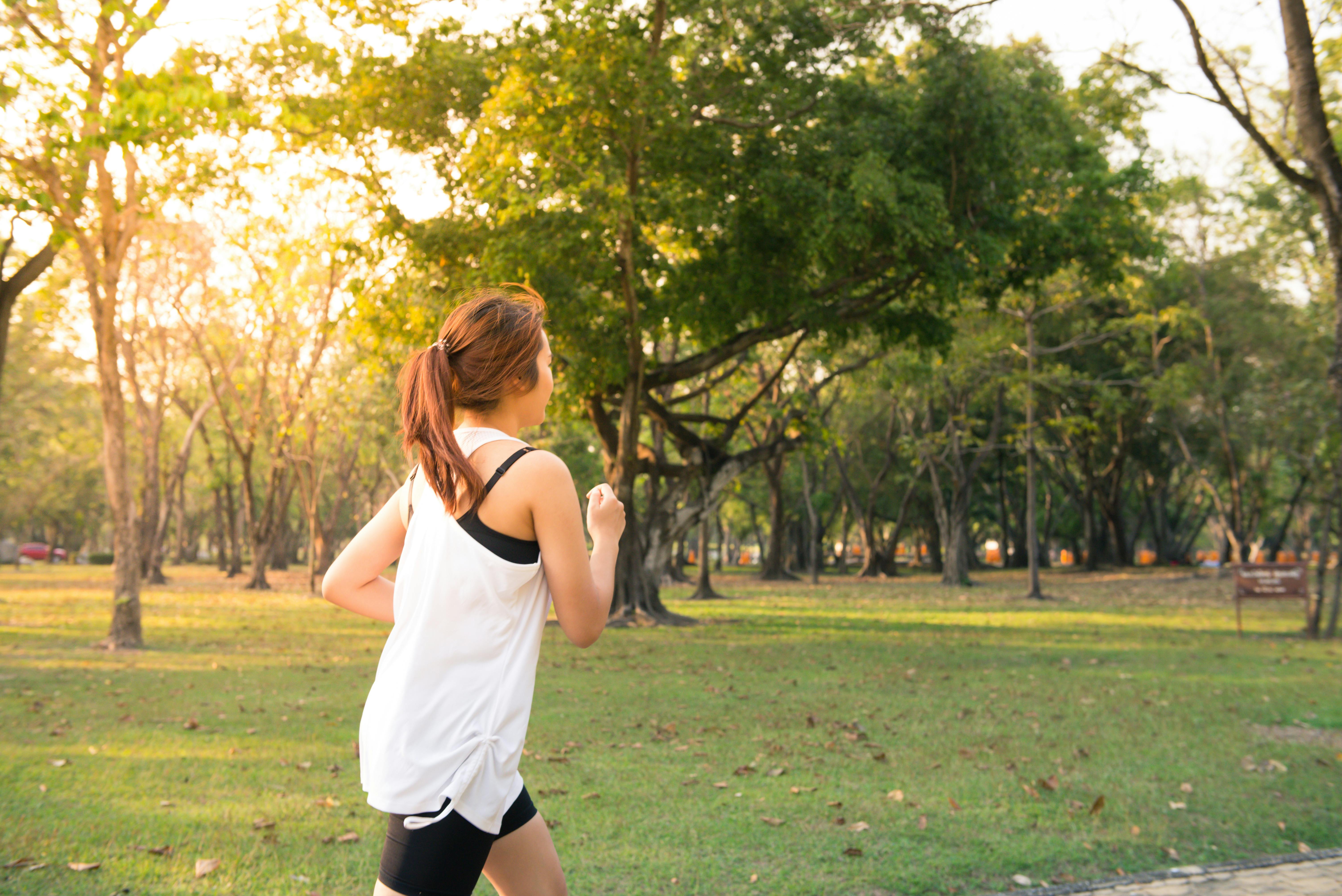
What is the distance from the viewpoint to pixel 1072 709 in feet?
32.8

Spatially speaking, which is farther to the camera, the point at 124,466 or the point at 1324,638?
the point at 1324,638

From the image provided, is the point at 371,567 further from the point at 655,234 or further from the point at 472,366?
the point at 655,234

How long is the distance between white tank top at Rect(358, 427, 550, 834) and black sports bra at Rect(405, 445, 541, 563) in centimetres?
1

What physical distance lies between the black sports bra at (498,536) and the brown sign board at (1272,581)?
668 inches

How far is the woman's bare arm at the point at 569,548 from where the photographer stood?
2.12 metres

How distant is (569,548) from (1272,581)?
1775 cm

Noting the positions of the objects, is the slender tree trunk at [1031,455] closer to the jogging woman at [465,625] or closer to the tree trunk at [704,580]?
the tree trunk at [704,580]

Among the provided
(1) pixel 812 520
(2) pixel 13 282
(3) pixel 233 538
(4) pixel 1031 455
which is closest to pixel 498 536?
(2) pixel 13 282

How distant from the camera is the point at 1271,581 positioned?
650 inches

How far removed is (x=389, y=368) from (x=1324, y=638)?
17988 mm

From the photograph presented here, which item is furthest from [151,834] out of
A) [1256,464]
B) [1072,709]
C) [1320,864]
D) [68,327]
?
[1256,464]

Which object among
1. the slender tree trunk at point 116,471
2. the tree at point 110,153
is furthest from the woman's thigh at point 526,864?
the slender tree trunk at point 116,471

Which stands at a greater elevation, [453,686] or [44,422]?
[44,422]

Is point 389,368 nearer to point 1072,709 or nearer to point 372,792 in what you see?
point 1072,709
